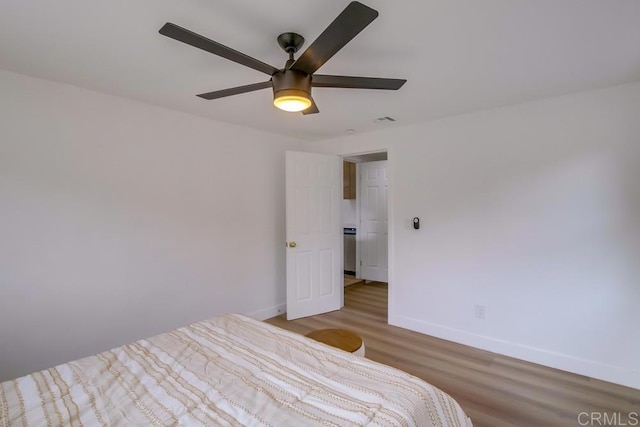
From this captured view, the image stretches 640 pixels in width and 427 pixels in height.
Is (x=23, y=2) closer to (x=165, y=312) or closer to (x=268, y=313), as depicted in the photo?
(x=165, y=312)

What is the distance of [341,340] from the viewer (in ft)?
7.18

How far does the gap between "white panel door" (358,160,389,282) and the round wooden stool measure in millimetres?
2987

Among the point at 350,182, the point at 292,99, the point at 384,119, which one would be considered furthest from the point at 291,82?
the point at 350,182

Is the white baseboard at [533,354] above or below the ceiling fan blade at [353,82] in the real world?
below

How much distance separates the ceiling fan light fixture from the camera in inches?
57.1

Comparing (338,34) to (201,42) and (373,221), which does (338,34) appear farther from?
(373,221)

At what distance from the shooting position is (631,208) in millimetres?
2258

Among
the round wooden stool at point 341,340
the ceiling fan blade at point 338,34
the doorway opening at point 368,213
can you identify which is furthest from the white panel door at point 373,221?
the ceiling fan blade at point 338,34

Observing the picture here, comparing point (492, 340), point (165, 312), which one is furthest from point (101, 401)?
point (492, 340)

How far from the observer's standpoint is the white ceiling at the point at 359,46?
140 cm

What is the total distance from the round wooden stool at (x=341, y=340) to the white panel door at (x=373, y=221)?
9.80 feet

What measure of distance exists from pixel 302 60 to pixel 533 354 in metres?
3.00

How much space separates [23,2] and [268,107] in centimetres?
163

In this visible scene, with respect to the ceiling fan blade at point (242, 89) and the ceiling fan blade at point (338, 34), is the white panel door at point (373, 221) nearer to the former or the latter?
the ceiling fan blade at point (242, 89)
